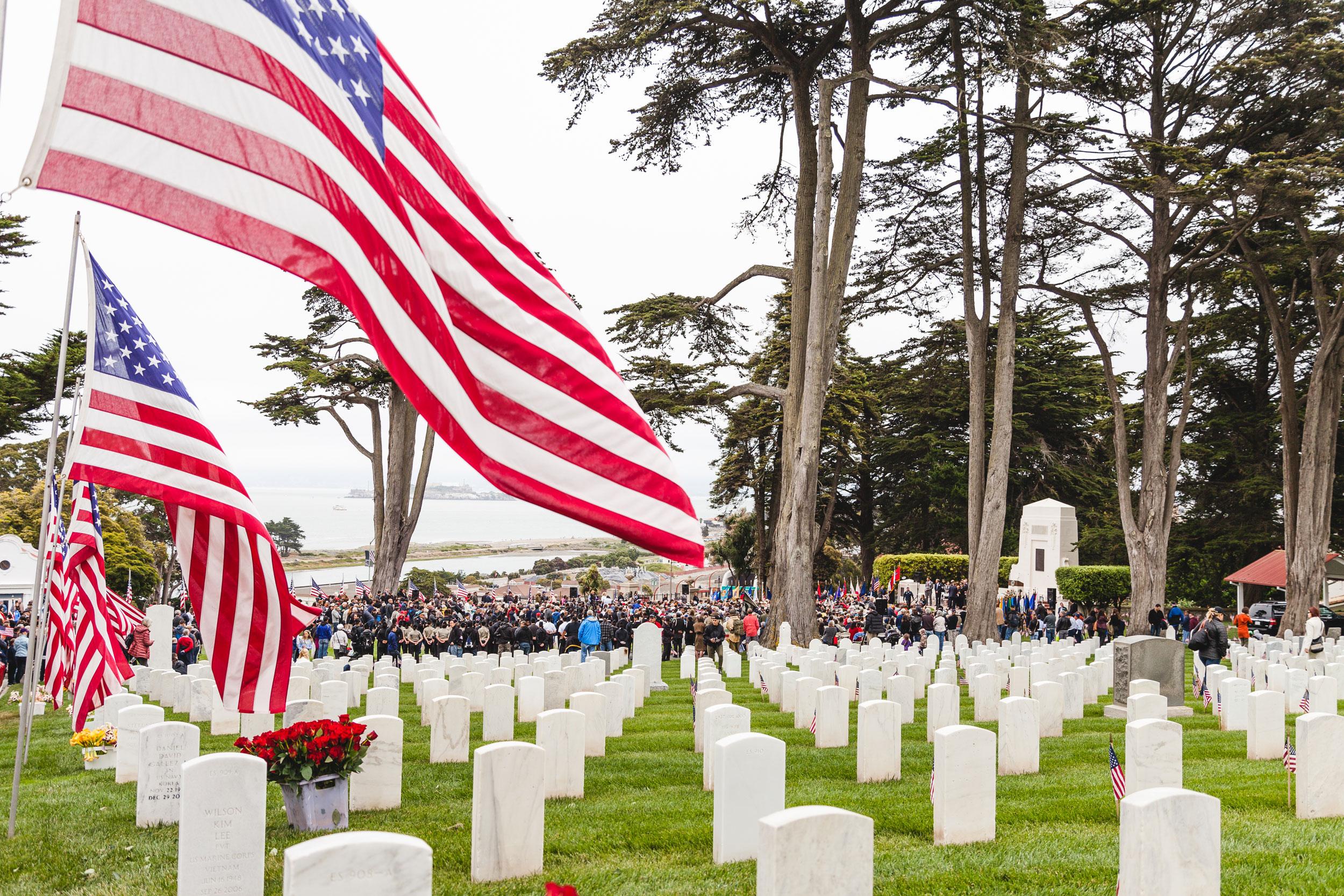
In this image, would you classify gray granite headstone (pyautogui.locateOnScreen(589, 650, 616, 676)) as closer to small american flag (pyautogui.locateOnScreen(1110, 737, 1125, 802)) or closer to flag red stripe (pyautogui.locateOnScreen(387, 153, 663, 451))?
small american flag (pyautogui.locateOnScreen(1110, 737, 1125, 802))

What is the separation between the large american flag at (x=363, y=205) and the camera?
343 cm

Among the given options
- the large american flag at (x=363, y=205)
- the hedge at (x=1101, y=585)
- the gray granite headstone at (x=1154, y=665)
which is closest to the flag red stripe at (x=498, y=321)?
the large american flag at (x=363, y=205)

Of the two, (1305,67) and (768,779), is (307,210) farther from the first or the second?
(1305,67)

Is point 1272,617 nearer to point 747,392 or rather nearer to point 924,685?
point 747,392

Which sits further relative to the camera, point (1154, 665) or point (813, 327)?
point (813, 327)

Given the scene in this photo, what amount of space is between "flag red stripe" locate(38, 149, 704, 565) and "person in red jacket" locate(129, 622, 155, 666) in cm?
1742

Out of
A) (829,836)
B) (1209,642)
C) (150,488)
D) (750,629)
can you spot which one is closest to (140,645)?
(750,629)

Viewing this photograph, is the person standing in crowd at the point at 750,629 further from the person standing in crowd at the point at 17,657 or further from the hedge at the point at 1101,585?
the hedge at the point at 1101,585

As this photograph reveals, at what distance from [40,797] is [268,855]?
3.40m

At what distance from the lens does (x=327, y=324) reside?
35.9 m

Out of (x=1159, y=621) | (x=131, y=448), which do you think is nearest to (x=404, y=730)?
(x=131, y=448)

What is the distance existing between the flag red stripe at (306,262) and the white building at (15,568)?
1514 inches

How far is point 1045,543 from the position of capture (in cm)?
4344

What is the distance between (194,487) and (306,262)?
328 cm
